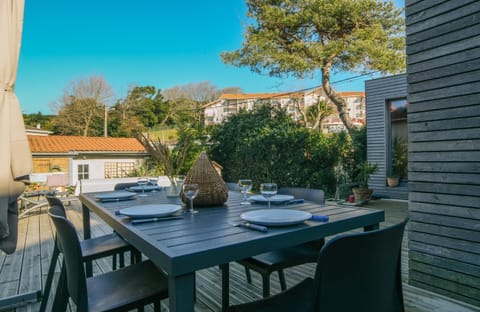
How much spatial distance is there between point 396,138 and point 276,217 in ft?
20.6

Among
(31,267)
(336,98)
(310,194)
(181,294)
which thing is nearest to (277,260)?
(310,194)

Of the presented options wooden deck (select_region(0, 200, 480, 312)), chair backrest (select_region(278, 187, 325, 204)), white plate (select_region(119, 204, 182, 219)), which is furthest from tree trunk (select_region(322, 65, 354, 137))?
white plate (select_region(119, 204, 182, 219))

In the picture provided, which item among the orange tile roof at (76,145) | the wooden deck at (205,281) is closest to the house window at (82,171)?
the orange tile roof at (76,145)

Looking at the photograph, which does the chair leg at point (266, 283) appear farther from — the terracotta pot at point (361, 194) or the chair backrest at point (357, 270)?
the terracotta pot at point (361, 194)

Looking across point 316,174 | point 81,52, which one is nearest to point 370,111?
point 316,174

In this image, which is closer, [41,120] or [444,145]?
[444,145]

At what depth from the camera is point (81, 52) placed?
1630 centimetres

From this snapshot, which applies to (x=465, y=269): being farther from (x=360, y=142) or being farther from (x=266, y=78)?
(x=266, y=78)

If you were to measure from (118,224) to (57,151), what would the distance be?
38.5ft

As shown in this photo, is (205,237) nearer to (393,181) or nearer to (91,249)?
(91,249)

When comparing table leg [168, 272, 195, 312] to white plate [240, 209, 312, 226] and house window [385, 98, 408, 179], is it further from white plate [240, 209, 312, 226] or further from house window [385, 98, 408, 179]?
house window [385, 98, 408, 179]

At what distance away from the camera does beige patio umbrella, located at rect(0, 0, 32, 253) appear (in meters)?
1.35

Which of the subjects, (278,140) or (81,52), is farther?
(81,52)

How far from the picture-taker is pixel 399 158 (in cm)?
663
